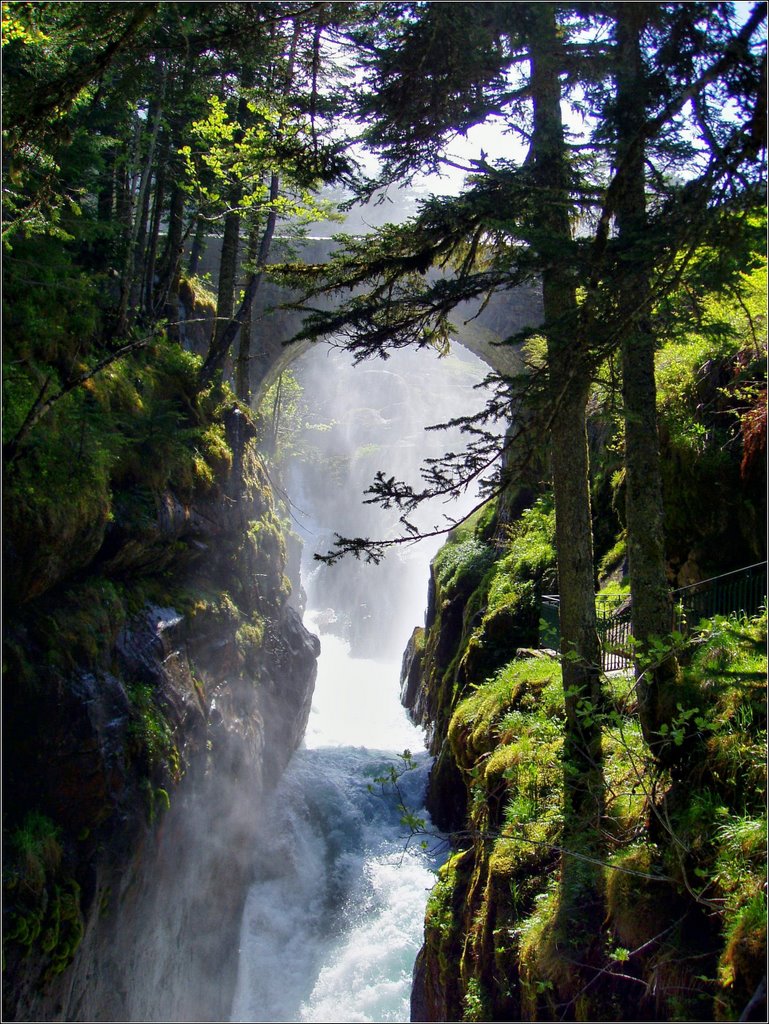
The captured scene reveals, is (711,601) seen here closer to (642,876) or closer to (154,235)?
(642,876)

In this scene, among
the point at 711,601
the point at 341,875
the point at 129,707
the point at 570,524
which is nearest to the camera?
the point at 570,524

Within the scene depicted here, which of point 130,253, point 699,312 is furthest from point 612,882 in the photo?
point 130,253

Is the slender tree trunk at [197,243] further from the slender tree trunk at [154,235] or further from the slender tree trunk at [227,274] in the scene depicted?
the slender tree trunk at [154,235]

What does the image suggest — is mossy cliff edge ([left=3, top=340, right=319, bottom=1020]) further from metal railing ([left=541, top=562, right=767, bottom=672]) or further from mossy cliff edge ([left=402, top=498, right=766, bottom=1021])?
metal railing ([left=541, top=562, right=767, bottom=672])

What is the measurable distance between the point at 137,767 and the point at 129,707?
63cm

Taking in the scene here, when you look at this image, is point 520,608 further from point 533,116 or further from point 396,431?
point 396,431

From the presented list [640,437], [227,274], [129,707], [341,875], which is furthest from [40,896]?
[227,274]

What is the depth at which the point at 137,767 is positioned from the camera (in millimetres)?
8141

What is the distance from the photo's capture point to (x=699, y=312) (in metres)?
4.88

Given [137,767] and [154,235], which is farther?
[154,235]

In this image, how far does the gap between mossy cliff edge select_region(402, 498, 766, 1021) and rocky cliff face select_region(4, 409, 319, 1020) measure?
10.0 ft

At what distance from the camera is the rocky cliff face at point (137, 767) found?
6.79 metres

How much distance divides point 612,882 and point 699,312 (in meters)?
3.93

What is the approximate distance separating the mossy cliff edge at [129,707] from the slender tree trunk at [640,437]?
16.7 feet
